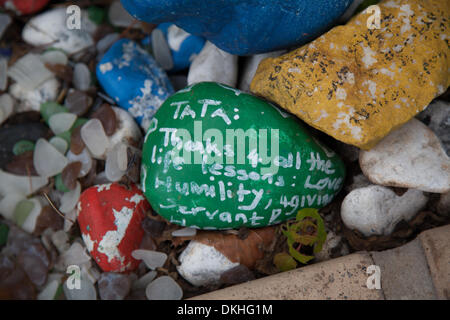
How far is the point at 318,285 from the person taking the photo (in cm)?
97

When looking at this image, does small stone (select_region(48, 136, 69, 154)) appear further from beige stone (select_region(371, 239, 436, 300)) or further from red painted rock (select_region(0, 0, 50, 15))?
beige stone (select_region(371, 239, 436, 300))

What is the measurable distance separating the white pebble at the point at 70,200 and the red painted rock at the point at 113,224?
72mm

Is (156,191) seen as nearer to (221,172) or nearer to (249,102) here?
(221,172)

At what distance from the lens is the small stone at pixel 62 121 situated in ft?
4.55

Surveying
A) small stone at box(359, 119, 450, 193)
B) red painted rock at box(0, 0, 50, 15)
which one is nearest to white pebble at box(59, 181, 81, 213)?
red painted rock at box(0, 0, 50, 15)

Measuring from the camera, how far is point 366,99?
40.0 inches

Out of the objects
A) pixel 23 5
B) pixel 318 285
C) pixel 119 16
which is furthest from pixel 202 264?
pixel 23 5

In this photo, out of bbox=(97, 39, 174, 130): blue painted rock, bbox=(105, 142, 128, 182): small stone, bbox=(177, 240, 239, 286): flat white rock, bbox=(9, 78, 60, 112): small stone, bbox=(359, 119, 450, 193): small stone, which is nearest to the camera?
bbox=(359, 119, 450, 193): small stone

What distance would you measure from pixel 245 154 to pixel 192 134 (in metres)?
0.14

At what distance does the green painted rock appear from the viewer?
1.05 metres

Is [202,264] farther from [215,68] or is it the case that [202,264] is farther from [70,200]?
[215,68]

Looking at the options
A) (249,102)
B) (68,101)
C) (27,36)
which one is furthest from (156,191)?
(27,36)

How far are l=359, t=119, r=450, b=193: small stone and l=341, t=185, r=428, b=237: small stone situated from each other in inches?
1.7

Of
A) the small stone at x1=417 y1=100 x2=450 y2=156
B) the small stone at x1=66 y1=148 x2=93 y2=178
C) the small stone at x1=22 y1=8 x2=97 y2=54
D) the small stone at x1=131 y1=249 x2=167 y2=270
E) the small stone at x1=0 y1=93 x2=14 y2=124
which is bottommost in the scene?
the small stone at x1=131 y1=249 x2=167 y2=270
